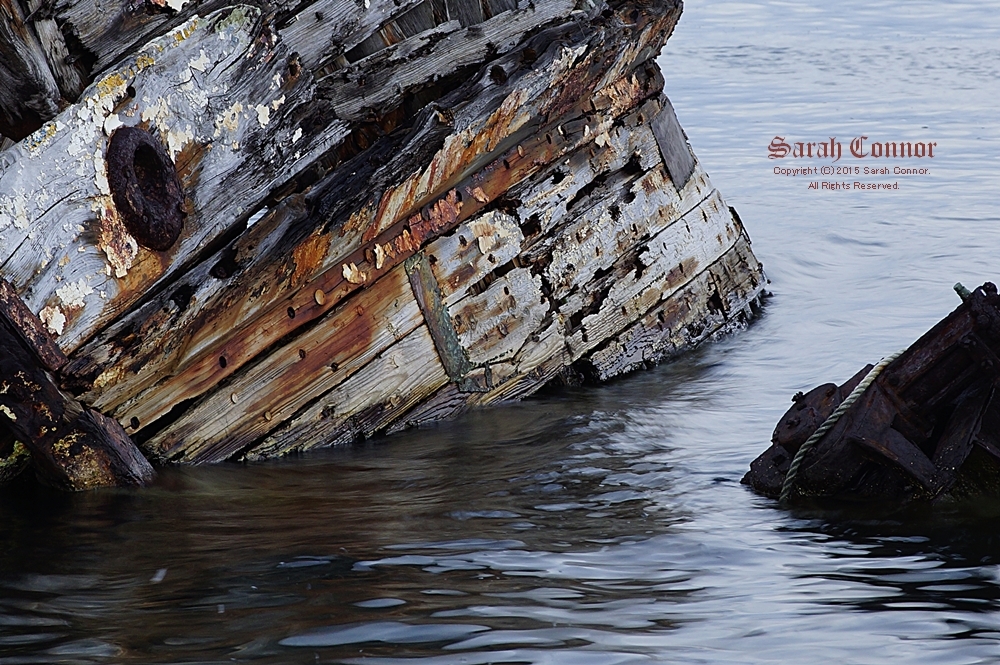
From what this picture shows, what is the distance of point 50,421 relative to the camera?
376 cm

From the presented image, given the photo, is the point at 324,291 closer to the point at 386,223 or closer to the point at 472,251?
the point at 386,223

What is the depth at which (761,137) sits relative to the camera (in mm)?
12594

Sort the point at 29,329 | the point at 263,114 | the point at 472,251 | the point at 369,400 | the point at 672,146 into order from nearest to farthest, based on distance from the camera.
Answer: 1. the point at 29,329
2. the point at 263,114
3. the point at 369,400
4. the point at 472,251
5. the point at 672,146

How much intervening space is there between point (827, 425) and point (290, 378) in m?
2.17

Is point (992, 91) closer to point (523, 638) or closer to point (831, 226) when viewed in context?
point (831, 226)

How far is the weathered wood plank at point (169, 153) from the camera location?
366 centimetres

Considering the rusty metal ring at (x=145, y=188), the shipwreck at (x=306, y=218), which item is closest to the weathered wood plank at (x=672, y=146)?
the shipwreck at (x=306, y=218)

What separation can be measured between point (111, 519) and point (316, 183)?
1.59 m

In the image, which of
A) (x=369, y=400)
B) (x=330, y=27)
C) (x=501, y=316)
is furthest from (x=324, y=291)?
(x=330, y=27)

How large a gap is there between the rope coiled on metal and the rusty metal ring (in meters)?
2.47

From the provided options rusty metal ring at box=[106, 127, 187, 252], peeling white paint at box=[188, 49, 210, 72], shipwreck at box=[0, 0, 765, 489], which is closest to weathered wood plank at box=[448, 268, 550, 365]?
shipwreck at box=[0, 0, 765, 489]

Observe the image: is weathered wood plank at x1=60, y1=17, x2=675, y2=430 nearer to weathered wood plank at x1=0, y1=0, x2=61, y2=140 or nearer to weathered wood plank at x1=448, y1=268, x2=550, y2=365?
weathered wood plank at x1=448, y1=268, x2=550, y2=365

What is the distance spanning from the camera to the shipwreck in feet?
12.3

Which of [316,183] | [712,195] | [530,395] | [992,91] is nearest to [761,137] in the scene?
[992,91]
